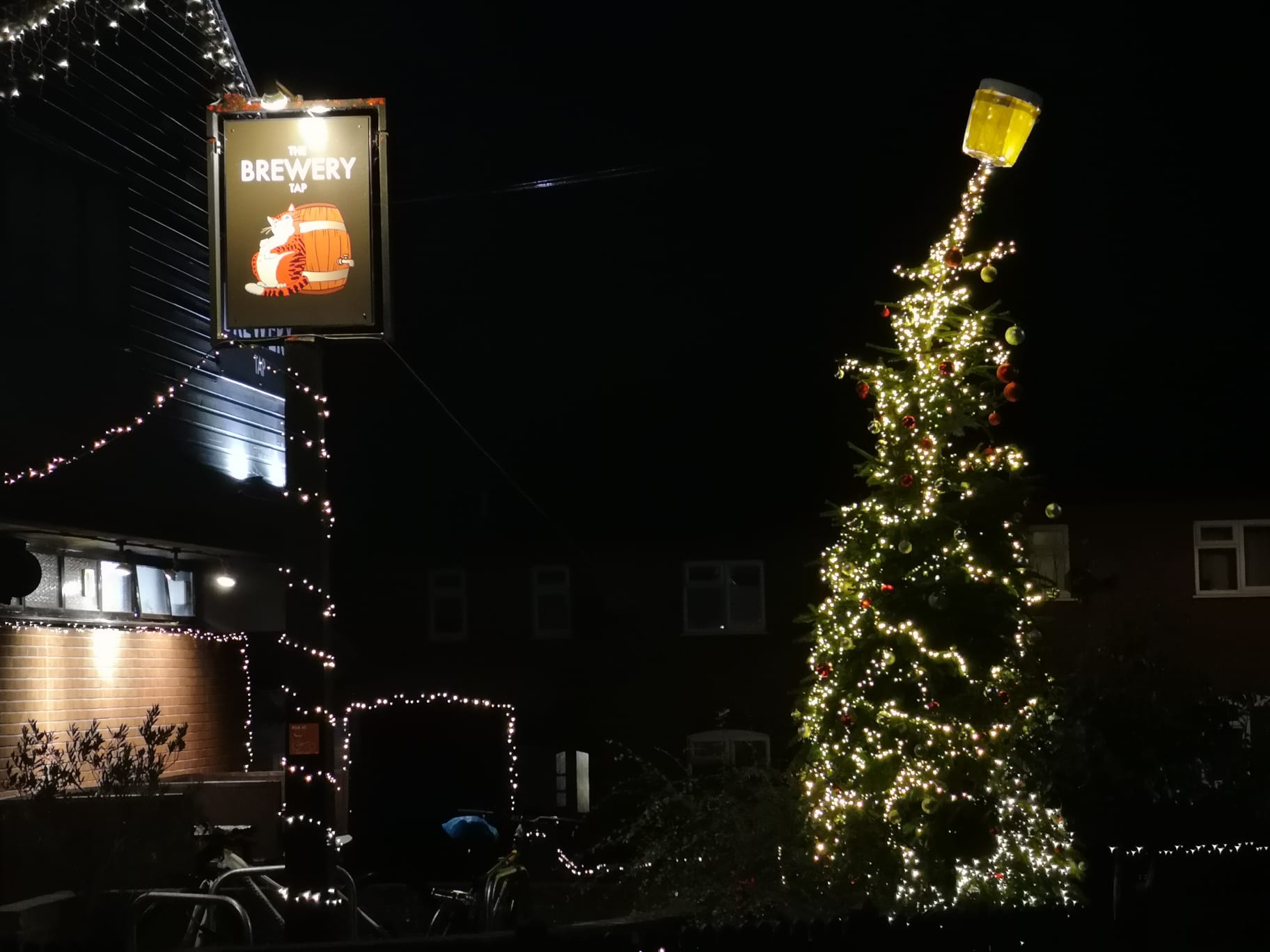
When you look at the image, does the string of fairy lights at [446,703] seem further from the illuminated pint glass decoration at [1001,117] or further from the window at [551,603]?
the illuminated pint glass decoration at [1001,117]

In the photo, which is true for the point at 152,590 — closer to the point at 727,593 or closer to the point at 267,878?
the point at 267,878

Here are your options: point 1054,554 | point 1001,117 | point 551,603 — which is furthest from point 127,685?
point 1054,554

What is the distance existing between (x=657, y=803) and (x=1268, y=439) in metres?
19.8

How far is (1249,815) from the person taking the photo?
28.8ft

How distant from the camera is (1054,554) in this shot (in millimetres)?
24375

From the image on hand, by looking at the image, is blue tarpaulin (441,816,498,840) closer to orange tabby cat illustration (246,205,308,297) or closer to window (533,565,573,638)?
orange tabby cat illustration (246,205,308,297)

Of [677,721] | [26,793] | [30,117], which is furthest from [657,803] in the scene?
[677,721]

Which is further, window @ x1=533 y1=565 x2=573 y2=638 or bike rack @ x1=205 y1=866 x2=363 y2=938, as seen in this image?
window @ x1=533 y1=565 x2=573 y2=638

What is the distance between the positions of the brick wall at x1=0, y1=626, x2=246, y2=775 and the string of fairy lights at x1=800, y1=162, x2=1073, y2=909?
6.25 metres

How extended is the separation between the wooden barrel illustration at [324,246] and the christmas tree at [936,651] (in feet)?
11.7

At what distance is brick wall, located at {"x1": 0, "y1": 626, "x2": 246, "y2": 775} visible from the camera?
38.8 feet

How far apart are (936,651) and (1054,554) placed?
1551cm

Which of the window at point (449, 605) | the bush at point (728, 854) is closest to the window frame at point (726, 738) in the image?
the window at point (449, 605)

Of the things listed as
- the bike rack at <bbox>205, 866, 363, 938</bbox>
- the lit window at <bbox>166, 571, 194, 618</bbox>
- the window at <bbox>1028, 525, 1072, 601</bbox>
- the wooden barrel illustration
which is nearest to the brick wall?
the lit window at <bbox>166, 571, 194, 618</bbox>
